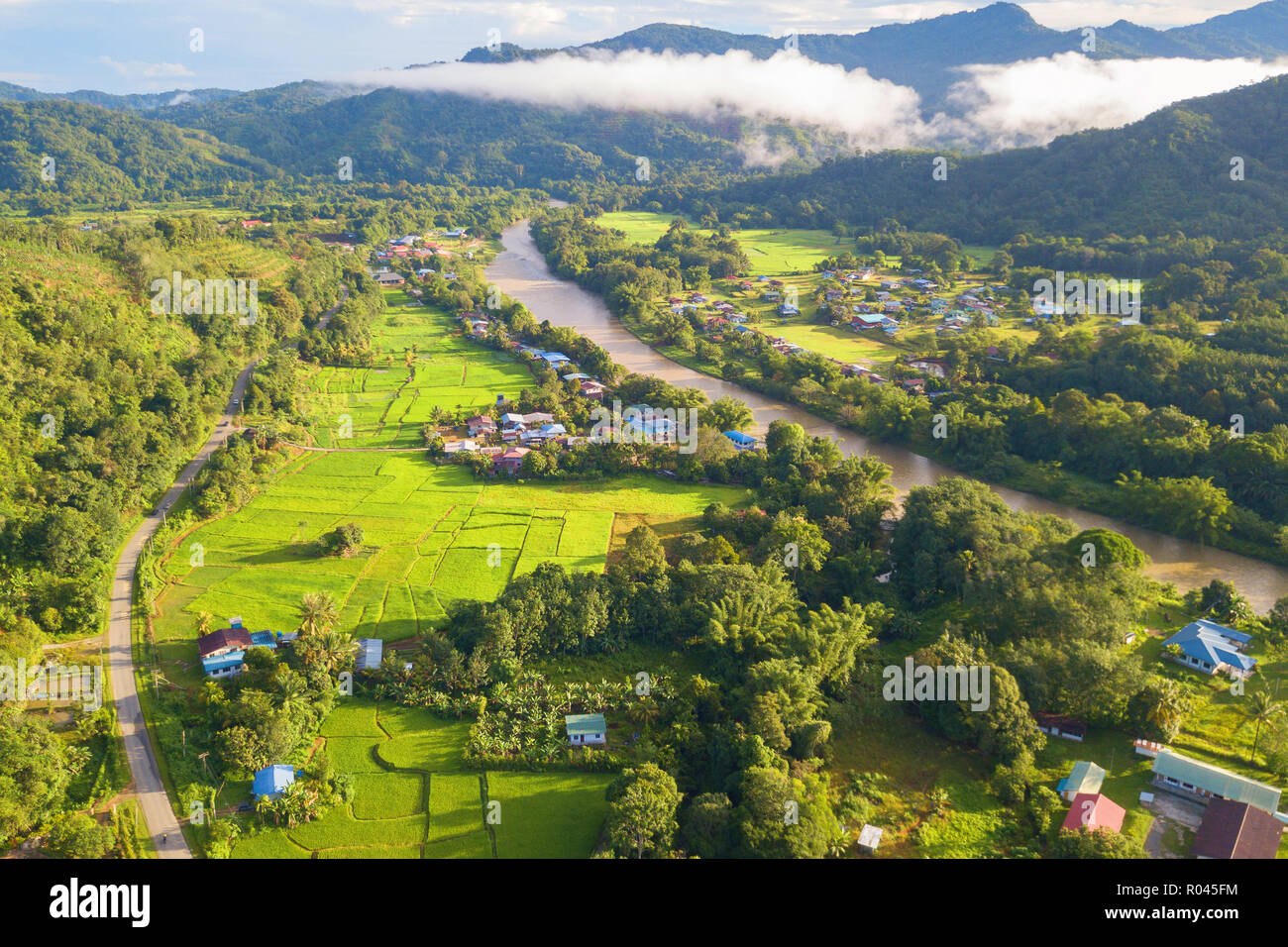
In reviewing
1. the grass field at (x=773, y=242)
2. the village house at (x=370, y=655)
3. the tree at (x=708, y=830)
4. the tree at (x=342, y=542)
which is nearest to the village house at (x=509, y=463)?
the tree at (x=342, y=542)

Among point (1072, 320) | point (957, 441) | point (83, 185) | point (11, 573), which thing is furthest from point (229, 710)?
point (83, 185)

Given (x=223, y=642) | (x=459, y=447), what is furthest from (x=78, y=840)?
(x=459, y=447)

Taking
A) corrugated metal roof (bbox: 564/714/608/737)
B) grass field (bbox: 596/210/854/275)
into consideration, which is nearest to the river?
grass field (bbox: 596/210/854/275)

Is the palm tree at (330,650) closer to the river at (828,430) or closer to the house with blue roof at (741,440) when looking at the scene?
the house with blue roof at (741,440)

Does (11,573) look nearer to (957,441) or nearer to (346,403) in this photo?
(346,403)

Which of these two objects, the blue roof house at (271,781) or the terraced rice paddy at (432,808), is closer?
the terraced rice paddy at (432,808)

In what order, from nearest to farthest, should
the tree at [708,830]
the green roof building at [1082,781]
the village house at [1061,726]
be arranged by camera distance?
the tree at [708,830], the green roof building at [1082,781], the village house at [1061,726]
